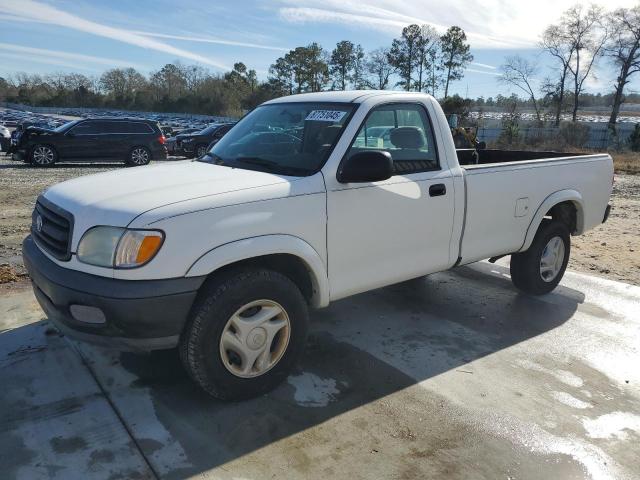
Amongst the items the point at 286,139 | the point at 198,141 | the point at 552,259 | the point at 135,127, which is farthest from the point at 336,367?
the point at 198,141

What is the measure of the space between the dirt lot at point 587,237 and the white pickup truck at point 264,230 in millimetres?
2631

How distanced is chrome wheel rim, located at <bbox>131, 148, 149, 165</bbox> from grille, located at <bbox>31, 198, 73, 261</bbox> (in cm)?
1527

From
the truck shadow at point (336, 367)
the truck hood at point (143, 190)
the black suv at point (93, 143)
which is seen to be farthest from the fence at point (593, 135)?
the truck hood at point (143, 190)

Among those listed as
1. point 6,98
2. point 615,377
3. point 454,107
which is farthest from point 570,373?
point 6,98

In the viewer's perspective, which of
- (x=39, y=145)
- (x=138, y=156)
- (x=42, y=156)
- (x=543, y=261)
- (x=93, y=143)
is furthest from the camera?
(x=138, y=156)

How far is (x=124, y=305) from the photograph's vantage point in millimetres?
2697

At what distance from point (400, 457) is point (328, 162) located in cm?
184

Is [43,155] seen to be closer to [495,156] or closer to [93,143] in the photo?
[93,143]

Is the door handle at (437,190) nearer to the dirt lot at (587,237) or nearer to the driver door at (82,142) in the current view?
the dirt lot at (587,237)

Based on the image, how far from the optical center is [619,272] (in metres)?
6.47

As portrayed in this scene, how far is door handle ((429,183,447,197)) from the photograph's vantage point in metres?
3.92

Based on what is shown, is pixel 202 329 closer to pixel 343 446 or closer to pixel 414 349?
pixel 343 446

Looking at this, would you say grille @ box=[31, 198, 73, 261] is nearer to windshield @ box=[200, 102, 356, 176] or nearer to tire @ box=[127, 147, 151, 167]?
windshield @ box=[200, 102, 356, 176]

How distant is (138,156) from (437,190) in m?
16.0
